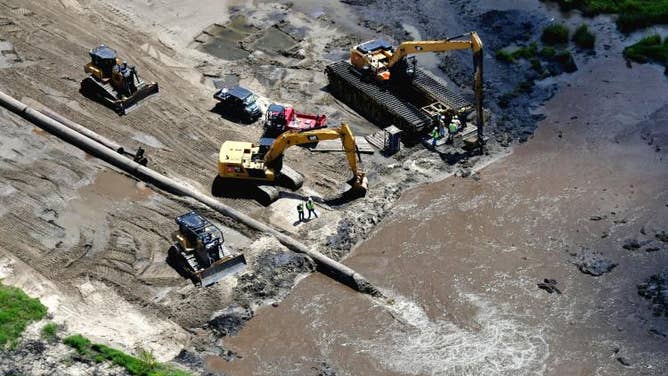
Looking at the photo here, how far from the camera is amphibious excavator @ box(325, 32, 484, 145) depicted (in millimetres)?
42875

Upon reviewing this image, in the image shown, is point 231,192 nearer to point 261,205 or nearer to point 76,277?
point 261,205

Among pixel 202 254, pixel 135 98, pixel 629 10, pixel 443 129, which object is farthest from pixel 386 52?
pixel 202 254

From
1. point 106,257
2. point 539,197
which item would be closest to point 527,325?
point 539,197

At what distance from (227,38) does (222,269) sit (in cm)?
2229

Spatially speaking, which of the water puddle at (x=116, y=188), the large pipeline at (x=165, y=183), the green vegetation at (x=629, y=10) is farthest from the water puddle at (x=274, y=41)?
the green vegetation at (x=629, y=10)

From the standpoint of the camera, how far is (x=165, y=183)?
38.9 metres

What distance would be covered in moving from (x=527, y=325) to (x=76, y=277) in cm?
1946

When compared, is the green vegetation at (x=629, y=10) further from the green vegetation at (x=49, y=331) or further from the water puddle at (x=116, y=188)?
the green vegetation at (x=49, y=331)

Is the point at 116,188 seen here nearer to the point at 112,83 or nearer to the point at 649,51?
the point at 112,83

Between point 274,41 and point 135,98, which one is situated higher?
point 274,41

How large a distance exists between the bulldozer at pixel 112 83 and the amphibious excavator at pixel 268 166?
26.5ft

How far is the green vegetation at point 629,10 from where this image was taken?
2064 inches

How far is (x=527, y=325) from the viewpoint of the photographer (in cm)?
3256

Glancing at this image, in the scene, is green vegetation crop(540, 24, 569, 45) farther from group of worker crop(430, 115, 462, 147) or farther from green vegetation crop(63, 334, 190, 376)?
green vegetation crop(63, 334, 190, 376)
